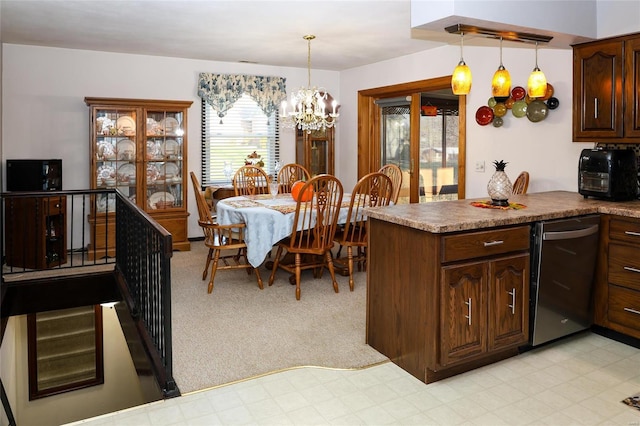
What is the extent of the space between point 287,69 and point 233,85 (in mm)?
879

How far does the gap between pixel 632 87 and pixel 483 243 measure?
170 cm

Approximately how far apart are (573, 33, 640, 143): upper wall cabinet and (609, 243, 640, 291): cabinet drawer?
801 mm

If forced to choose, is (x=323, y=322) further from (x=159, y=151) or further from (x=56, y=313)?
(x=159, y=151)

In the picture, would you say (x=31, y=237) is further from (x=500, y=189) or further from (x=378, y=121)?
(x=500, y=189)

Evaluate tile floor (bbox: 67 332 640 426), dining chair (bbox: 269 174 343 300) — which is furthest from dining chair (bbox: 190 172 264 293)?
tile floor (bbox: 67 332 640 426)

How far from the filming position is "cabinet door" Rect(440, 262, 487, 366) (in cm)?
265

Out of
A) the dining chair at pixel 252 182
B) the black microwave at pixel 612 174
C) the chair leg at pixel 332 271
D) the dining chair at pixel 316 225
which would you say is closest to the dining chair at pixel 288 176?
the dining chair at pixel 252 182

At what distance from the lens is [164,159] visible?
6.19 metres

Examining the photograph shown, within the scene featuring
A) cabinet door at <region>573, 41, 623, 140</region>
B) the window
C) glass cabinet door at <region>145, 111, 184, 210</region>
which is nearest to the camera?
cabinet door at <region>573, 41, 623, 140</region>

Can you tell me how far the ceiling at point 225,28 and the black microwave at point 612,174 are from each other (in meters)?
1.41

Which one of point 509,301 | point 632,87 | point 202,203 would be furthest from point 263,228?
point 632,87

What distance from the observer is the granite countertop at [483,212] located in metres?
2.66

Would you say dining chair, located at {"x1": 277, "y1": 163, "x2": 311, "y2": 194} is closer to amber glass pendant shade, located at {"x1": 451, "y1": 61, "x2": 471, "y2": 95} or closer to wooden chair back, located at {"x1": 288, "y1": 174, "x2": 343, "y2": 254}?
wooden chair back, located at {"x1": 288, "y1": 174, "x2": 343, "y2": 254}

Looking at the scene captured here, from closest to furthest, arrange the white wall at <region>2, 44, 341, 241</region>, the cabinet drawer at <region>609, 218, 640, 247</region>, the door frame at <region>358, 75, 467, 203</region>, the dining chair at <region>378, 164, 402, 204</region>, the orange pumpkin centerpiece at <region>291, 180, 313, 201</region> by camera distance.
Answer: the cabinet drawer at <region>609, 218, 640, 247</region>, the orange pumpkin centerpiece at <region>291, 180, 313, 201</region>, the dining chair at <region>378, 164, 402, 204</region>, the door frame at <region>358, 75, 467, 203</region>, the white wall at <region>2, 44, 341, 241</region>
